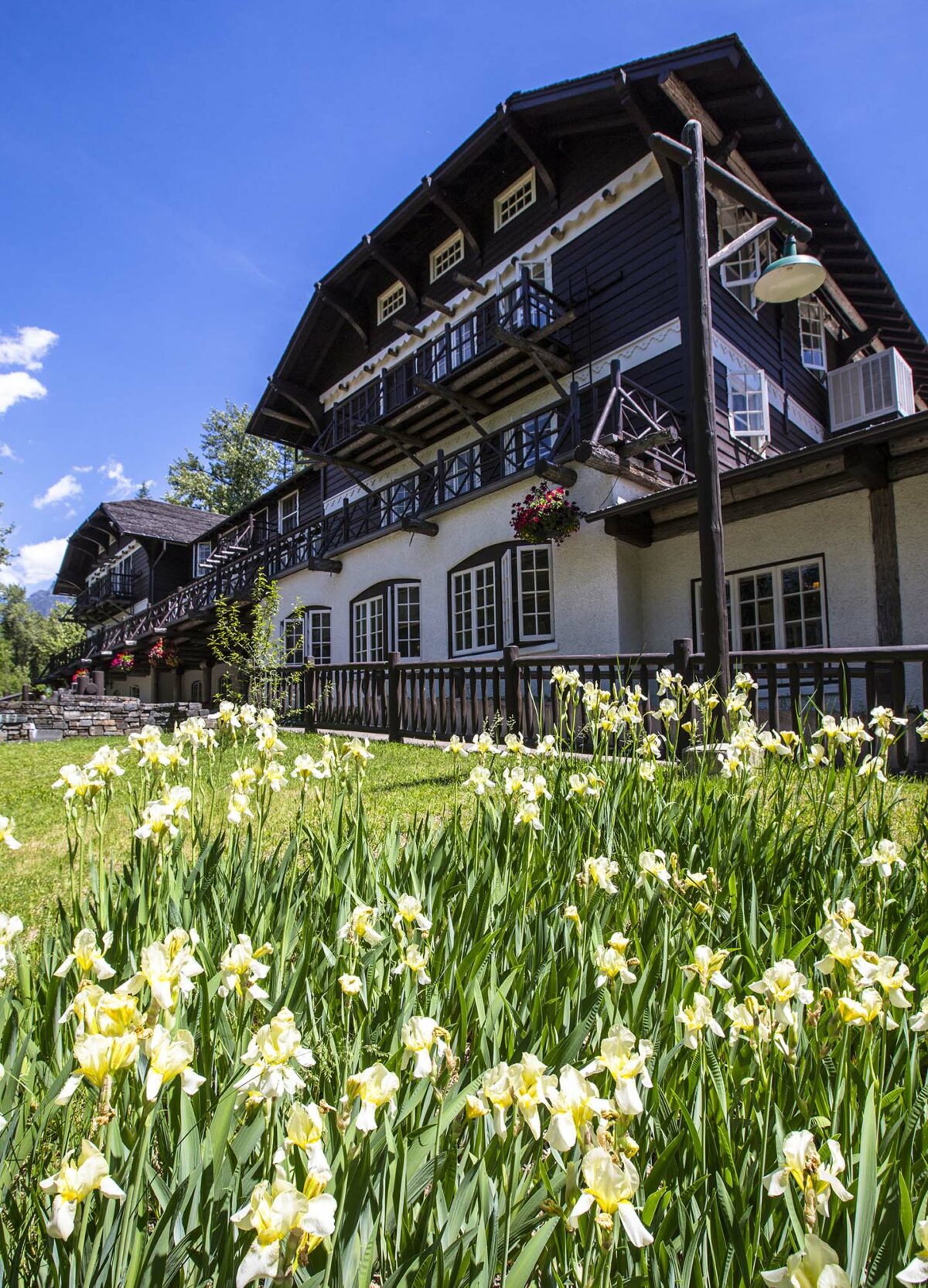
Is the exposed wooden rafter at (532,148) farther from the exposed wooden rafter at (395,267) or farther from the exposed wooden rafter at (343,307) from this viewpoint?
the exposed wooden rafter at (343,307)

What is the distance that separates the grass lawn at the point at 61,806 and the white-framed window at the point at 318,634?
7.69 m

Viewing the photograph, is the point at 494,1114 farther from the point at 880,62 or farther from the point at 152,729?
the point at 880,62

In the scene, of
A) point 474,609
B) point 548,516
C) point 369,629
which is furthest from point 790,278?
point 369,629

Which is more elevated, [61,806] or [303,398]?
[303,398]

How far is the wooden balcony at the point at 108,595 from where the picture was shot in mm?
31656

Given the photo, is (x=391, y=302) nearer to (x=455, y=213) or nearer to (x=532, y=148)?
(x=455, y=213)

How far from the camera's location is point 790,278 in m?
6.41

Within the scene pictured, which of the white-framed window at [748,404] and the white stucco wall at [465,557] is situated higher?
the white-framed window at [748,404]

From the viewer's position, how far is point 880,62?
8219mm

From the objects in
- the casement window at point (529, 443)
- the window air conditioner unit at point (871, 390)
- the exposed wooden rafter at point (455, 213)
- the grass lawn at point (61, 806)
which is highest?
the exposed wooden rafter at point (455, 213)

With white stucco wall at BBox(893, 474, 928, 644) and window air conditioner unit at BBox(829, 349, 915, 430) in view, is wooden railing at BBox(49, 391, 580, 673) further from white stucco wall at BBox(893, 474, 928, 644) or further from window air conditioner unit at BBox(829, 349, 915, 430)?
window air conditioner unit at BBox(829, 349, 915, 430)

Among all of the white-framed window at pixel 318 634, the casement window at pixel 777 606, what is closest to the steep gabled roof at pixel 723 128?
the casement window at pixel 777 606

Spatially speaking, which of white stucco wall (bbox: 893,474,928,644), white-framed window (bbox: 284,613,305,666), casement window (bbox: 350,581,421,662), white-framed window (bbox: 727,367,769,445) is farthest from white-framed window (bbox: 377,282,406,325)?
white stucco wall (bbox: 893,474,928,644)

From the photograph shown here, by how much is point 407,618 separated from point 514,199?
854 cm
